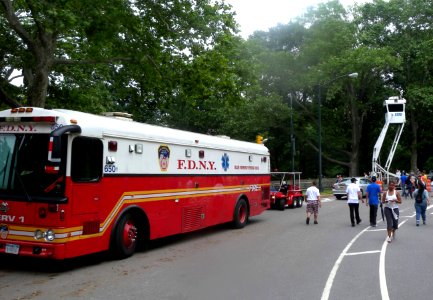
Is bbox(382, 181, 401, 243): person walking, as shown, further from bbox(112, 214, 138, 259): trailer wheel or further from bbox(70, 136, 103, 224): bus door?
bbox(70, 136, 103, 224): bus door

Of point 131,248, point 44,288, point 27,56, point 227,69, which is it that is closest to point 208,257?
point 131,248

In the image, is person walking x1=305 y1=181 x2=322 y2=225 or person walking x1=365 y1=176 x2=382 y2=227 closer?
person walking x1=365 y1=176 x2=382 y2=227

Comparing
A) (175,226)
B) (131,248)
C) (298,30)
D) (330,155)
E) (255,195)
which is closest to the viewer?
(131,248)

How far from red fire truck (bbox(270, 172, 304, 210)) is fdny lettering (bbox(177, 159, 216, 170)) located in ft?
33.0

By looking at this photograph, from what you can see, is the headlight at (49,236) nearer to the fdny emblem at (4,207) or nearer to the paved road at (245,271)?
the paved road at (245,271)

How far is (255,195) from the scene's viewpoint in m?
17.1

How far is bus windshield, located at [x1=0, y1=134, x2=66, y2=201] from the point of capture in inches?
336

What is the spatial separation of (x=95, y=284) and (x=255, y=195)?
9966 mm

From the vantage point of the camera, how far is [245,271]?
875 cm

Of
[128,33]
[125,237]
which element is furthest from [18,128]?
[128,33]

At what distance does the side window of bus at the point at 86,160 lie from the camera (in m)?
8.74

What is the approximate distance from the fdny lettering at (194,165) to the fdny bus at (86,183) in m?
0.06

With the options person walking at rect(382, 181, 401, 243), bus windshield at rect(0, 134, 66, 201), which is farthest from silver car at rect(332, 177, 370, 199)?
bus windshield at rect(0, 134, 66, 201)

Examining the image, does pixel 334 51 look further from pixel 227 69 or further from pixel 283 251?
pixel 283 251
